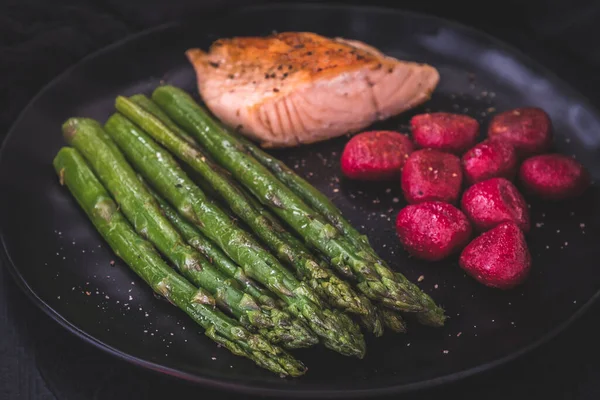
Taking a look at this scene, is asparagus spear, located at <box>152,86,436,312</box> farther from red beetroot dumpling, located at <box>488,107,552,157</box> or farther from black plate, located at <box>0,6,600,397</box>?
red beetroot dumpling, located at <box>488,107,552,157</box>

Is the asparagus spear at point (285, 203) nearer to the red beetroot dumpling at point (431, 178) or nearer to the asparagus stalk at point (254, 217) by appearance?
the asparagus stalk at point (254, 217)

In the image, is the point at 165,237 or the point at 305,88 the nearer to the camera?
the point at 165,237

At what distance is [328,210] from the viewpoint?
341 cm

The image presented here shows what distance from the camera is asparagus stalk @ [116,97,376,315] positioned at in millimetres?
2961

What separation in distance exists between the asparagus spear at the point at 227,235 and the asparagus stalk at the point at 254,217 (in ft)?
0.19

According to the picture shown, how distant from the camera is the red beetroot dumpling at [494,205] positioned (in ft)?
11.2

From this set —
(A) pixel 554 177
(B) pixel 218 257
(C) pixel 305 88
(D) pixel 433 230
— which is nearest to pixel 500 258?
(D) pixel 433 230

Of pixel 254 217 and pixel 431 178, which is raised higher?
pixel 254 217

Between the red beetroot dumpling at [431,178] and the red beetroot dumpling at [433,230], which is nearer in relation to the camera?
the red beetroot dumpling at [433,230]

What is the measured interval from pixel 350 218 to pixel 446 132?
670 millimetres

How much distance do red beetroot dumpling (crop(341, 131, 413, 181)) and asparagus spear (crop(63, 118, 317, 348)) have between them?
3.26 feet

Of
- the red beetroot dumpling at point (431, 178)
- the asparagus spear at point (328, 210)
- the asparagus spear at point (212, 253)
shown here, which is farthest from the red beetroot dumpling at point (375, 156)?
the asparagus spear at point (212, 253)

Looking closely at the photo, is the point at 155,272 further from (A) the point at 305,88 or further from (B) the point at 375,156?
(A) the point at 305,88

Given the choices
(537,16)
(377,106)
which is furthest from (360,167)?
(537,16)
